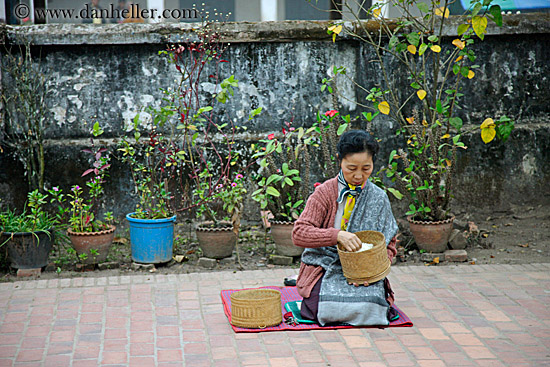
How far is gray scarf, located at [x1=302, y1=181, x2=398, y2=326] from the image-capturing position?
173 inches

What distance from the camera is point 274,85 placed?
7328 mm

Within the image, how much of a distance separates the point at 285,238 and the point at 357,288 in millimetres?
1733

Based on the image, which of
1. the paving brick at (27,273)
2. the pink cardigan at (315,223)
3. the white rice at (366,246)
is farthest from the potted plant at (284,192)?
the paving brick at (27,273)

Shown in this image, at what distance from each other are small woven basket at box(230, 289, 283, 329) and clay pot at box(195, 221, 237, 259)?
1.61m

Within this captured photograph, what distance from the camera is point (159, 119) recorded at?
242 inches

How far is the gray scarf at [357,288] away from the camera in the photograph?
14.4 ft

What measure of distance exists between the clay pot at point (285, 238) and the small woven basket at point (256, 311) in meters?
1.65

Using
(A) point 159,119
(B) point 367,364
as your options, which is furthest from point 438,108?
(B) point 367,364

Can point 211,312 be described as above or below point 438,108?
below

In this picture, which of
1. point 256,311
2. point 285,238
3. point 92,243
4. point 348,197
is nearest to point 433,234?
point 285,238

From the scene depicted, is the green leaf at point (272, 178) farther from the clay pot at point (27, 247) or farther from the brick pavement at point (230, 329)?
the clay pot at point (27, 247)

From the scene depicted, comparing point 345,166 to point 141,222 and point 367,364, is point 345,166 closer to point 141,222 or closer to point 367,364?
point 367,364

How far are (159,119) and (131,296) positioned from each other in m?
1.86

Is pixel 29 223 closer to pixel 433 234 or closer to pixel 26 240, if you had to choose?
pixel 26 240
